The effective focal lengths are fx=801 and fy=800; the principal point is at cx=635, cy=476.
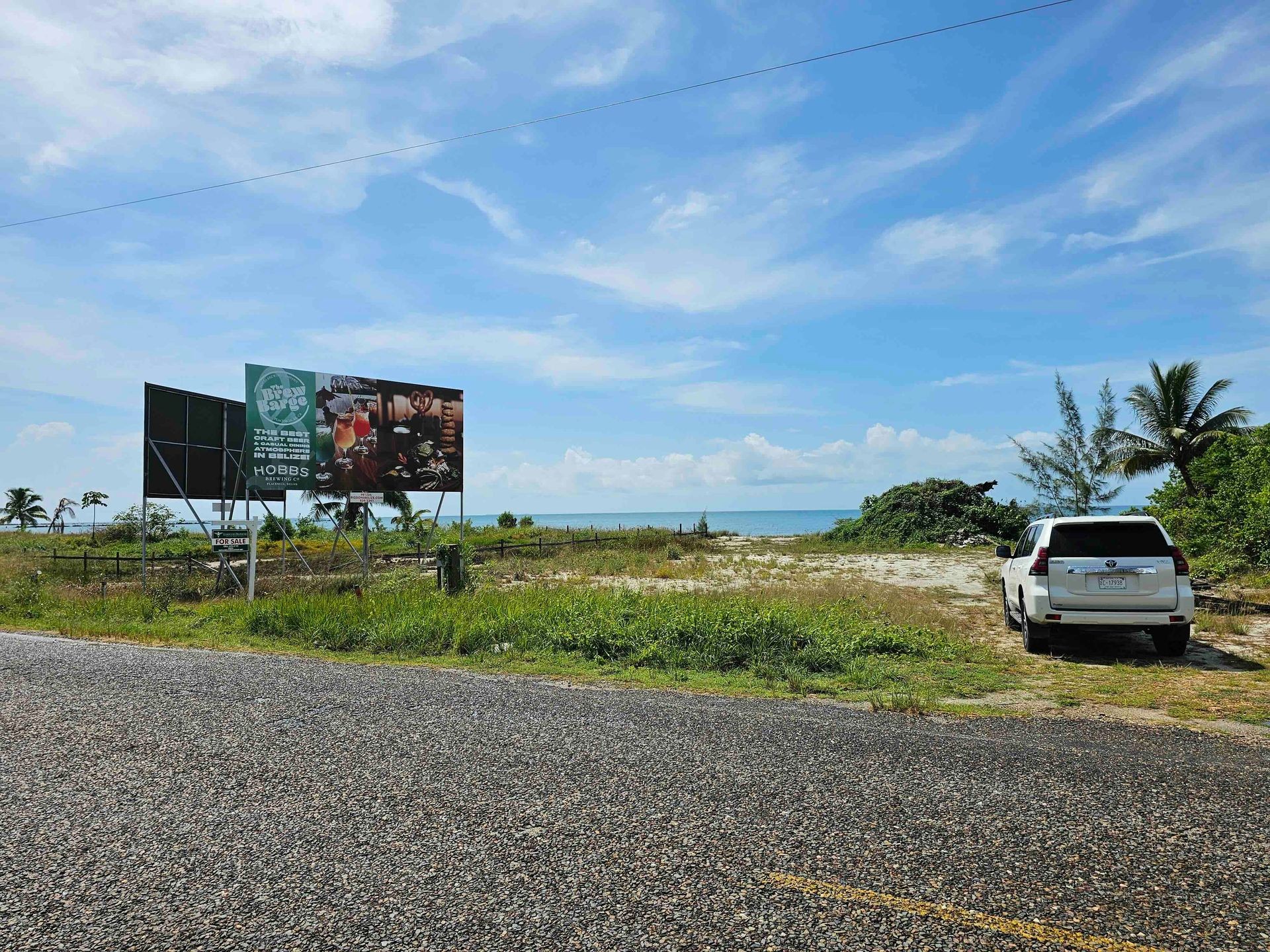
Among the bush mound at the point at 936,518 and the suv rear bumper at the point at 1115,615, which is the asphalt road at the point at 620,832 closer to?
the suv rear bumper at the point at 1115,615

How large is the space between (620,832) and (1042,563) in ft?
27.5

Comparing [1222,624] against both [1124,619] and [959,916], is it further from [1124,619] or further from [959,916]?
[959,916]

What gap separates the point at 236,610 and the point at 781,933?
14.2 metres

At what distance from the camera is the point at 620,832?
4281 mm

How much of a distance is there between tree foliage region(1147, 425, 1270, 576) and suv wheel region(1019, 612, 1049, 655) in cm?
→ 1111

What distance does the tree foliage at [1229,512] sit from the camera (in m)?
18.7

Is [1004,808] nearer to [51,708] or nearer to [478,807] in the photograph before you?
[478,807]

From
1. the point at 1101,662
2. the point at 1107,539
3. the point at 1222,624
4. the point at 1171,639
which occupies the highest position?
the point at 1107,539

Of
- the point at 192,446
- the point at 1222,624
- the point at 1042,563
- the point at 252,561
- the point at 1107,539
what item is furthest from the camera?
the point at 192,446

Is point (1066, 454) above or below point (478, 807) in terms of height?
above

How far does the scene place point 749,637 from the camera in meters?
10.3

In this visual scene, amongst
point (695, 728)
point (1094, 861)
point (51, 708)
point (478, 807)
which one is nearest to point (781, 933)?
point (1094, 861)

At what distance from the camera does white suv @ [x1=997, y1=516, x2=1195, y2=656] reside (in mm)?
10086

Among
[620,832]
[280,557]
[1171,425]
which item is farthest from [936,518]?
[620,832]
